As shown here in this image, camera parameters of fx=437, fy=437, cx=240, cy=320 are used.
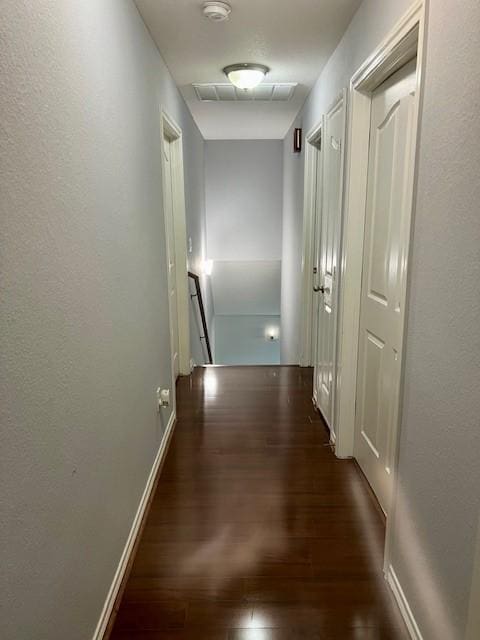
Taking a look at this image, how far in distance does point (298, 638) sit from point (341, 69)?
2706mm

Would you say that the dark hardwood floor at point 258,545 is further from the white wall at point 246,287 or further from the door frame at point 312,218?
the white wall at point 246,287

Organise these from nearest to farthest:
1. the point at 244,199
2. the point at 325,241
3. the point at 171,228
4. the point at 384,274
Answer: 1. the point at 384,274
2. the point at 325,241
3. the point at 171,228
4. the point at 244,199

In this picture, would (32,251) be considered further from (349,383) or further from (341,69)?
(341,69)

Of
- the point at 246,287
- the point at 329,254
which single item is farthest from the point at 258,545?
the point at 246,287

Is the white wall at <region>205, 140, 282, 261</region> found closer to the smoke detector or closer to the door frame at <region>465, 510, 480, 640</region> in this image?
the smoke detector

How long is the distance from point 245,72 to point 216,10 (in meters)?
0.88

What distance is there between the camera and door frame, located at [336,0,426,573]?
5.35 feet

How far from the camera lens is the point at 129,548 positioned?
186cm

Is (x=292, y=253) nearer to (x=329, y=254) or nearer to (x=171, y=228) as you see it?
(x=171, y=228)

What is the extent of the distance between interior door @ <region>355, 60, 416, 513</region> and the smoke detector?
82cm

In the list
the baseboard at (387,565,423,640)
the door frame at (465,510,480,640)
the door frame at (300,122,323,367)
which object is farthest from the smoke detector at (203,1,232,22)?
the baseboard at (387,565,423,640)

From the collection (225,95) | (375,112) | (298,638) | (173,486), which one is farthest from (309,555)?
(225,95)

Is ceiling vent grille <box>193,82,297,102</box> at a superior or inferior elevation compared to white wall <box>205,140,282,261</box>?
superior

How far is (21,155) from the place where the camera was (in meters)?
0.97
